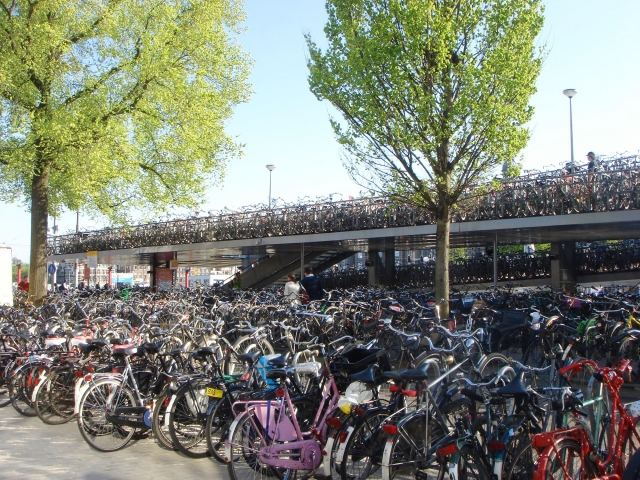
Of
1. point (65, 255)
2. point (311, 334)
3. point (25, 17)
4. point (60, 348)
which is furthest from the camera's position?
point (65, 255)

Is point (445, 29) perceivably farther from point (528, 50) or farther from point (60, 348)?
point (60, 348)

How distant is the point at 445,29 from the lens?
9391mm

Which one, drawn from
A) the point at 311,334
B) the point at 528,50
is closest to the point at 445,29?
the point at 528,50

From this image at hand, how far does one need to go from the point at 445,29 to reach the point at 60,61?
8.82 metres

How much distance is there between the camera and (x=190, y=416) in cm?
513

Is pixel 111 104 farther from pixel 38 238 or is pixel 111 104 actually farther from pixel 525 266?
pixel 525 266

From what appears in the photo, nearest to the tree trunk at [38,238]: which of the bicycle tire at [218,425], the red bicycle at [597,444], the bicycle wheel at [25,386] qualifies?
the bicycle wheel at [25,386]

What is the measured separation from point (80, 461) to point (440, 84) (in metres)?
7.39

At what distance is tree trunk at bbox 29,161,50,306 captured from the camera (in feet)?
46.8

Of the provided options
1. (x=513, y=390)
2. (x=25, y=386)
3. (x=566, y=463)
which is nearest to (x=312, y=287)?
(x=25, y=386)

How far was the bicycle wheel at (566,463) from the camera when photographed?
3.25 meters

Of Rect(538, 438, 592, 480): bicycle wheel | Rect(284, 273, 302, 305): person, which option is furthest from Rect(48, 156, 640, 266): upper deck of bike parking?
Rect(538, 438, 592, 480): bicycle wheel

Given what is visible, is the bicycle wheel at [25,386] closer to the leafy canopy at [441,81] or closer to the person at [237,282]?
the leafy canopy at [441,81]

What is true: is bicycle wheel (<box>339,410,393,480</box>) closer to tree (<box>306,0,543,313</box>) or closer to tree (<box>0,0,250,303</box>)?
tree (<box>306,0,543,313</box>)
